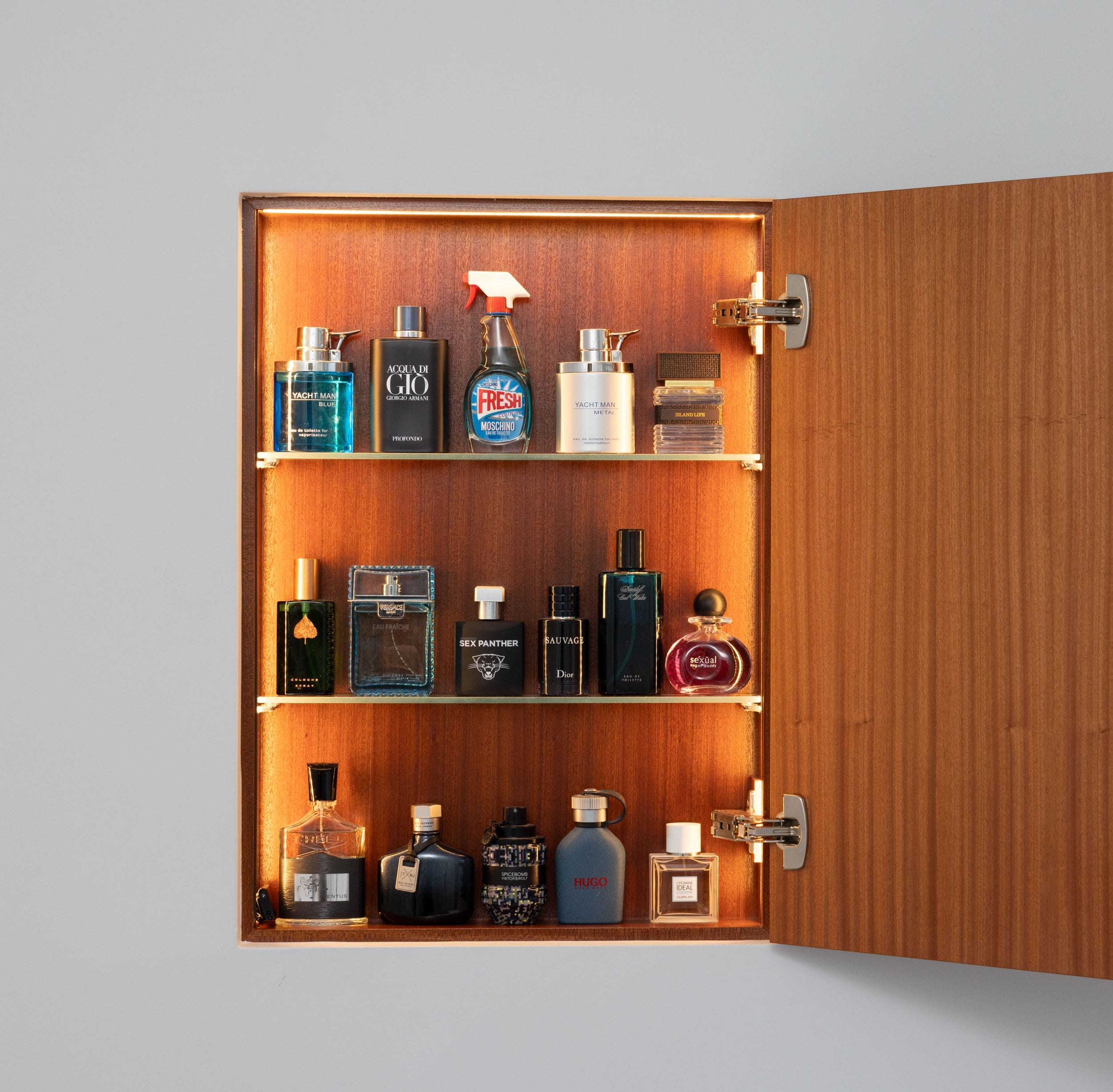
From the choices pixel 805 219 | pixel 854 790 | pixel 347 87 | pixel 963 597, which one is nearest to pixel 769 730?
pixel 854 790

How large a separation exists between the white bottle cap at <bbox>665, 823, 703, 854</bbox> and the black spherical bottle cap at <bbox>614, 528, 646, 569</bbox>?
333 mm

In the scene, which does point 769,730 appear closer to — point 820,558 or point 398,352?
point 820,558

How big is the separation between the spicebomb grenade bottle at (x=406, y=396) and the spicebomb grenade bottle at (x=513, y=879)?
1.65ft

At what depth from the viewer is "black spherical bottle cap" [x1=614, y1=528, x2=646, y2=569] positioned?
1.29m

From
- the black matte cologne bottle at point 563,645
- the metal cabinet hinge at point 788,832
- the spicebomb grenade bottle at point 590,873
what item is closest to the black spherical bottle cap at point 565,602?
the black matte cologne bottle at point 563,645

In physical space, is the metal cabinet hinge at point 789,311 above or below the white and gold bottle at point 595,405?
above

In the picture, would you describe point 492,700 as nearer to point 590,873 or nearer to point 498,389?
point 590,873

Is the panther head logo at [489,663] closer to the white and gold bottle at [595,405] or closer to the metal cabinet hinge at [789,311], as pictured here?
the white and gold bottle at [595,405]

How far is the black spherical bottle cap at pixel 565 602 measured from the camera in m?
1.28

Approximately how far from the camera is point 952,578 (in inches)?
43.8

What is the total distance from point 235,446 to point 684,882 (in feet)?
2.55

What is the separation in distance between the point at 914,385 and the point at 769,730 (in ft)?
1.43

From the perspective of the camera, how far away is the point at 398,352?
1288mm

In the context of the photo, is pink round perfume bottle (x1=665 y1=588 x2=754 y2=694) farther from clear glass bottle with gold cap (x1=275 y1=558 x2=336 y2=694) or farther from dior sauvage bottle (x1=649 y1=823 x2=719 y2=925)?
clear glass bottle with gold cap (x1=275 y1=558 x2=336 y2=694)
